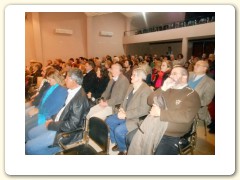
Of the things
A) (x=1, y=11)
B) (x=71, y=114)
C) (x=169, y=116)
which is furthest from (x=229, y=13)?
(x=1, y=11)

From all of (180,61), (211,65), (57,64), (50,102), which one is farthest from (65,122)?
(211,65)

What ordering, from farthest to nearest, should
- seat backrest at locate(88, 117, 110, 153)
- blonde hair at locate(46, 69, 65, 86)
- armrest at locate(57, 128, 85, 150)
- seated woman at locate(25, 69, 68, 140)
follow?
blonde hair at locate(46, 69, 65, 86)
seated woman at locate(25, 69, 68, 140)
armrest at locate(57, 128, 85, 150)
seat backrest at locate(88, 117, 110, 153)

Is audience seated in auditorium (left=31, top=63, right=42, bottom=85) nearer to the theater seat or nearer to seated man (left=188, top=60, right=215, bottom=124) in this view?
the theater seat

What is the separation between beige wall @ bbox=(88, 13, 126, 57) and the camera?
234 centimetres

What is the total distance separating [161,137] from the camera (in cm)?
208

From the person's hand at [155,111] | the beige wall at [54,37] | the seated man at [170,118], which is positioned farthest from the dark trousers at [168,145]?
the beige wall at [54,37]

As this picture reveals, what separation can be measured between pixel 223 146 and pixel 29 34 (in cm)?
256

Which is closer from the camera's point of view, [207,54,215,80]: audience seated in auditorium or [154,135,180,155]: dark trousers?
[154,135,180,155]: dark trousers

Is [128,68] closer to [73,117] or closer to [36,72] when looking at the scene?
[73,117]

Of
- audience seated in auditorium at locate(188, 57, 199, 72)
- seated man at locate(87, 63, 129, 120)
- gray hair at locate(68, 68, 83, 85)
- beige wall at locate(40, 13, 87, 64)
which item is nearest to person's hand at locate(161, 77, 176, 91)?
audience seated in auditorium at locate(188, 57, 199, 72)

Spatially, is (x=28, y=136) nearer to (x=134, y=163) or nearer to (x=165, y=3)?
(x=134, y=163)

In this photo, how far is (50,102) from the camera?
2531mm

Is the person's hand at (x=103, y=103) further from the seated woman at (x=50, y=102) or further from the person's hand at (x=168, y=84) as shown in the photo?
the person's hand at (x=168, y=84)

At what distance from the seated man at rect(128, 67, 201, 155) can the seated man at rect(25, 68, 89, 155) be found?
0.66 meters
